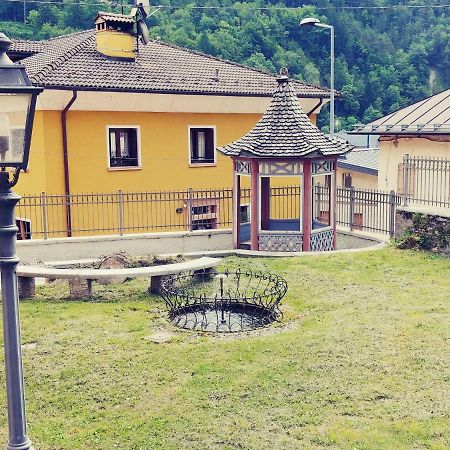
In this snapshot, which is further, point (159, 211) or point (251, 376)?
point (159, 211)

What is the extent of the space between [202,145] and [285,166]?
725 cm

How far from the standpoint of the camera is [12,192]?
172 inches

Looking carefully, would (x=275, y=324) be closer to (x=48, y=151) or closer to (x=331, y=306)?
(x=331, y=306)

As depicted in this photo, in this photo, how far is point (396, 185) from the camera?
21.2 m

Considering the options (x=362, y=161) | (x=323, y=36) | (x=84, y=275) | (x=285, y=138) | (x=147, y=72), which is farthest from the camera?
(x=323, y=36)

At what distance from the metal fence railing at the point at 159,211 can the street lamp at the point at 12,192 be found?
411 inches

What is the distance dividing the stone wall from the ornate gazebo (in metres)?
1.79

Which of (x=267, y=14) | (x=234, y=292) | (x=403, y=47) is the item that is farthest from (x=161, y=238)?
(x=403, y=47)

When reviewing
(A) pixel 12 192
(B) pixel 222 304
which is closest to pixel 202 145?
(B) pixel 222 304

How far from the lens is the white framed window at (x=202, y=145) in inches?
830

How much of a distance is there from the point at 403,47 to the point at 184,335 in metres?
69.5

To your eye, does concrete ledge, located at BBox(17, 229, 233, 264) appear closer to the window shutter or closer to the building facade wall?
the window shutter

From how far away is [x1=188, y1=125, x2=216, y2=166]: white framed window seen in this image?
21094mm

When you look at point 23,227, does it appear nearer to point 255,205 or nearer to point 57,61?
point 57,61
